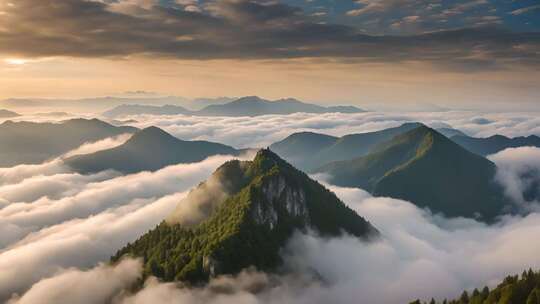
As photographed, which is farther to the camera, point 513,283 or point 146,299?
point 146,299

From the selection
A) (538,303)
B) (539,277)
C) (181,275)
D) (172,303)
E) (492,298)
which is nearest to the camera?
(538,303)

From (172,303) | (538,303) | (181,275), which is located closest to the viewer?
(538,303)

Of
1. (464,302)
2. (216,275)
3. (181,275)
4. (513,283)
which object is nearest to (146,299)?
(181,275)

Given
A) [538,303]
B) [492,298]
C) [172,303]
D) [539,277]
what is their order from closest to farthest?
[538,303] < [492,298] < [539,277] < [172,303]

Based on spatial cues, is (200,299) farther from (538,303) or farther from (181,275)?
(538,303)

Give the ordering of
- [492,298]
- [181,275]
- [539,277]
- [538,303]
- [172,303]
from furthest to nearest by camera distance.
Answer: [181,275], [172,303], [539,277], [492,298], [538,303]

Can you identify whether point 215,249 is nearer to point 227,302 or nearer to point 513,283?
point 227,302

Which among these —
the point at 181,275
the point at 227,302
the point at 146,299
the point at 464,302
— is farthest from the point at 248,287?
the point at 464,302

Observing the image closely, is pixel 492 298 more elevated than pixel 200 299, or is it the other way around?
pixel 492 298

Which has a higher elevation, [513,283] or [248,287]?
[513,283]
